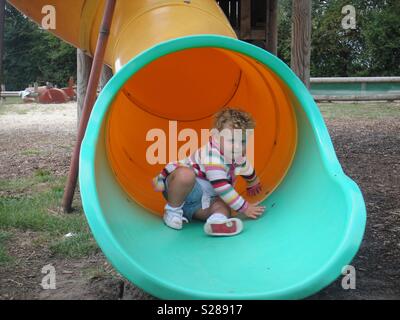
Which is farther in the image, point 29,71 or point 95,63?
point 29,71

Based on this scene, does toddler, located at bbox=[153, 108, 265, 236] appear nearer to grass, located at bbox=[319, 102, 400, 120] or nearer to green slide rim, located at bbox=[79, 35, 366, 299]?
green slide rim, located at bbox=[79, 35, 366, 299]

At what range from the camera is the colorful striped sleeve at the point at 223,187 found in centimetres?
255

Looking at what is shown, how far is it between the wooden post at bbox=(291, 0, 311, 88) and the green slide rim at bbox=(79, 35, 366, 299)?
1.29m

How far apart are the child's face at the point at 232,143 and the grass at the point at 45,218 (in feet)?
2.57

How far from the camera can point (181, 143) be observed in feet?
10.9

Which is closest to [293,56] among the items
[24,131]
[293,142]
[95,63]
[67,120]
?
[293,142]

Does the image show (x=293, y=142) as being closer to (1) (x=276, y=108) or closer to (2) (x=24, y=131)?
(1) (x=276, y=108)

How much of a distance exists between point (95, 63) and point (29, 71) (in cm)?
2174

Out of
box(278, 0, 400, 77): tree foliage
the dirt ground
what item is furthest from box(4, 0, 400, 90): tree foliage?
the dirt ground

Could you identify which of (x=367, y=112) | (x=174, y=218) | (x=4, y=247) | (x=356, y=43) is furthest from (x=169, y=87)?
(x=356, y=43)

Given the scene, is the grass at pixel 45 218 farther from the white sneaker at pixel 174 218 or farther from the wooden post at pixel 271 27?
the wooden post at pixel 271 27

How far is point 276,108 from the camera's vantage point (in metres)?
2.98

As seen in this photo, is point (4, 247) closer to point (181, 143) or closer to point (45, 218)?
point (45, 218)

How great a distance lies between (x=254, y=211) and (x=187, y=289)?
93cm
